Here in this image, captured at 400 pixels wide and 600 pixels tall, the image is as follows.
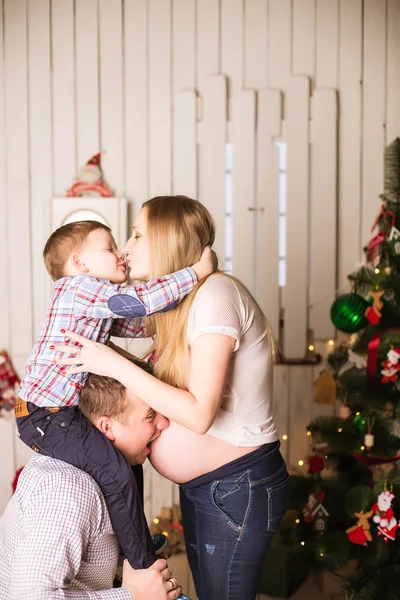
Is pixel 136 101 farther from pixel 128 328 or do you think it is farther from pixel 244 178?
pixel 128 328

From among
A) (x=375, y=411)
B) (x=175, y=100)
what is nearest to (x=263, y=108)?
(x=175, y=100)

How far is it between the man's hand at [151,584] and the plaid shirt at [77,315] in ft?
1.44

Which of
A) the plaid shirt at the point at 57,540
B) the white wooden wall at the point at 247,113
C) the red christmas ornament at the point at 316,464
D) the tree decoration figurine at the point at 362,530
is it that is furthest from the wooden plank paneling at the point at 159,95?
the plaid shirt at the point at 57,540

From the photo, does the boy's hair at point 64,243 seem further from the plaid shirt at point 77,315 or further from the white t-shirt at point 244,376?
the white t-shirt at point 244,376

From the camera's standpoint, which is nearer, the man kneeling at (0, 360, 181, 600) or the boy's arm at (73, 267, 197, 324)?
the man kneeling at (0, 360, 181, 600)

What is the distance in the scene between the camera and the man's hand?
140cm

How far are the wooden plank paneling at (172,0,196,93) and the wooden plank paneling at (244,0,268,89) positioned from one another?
10.1 inches

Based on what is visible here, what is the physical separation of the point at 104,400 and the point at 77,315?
27 cm

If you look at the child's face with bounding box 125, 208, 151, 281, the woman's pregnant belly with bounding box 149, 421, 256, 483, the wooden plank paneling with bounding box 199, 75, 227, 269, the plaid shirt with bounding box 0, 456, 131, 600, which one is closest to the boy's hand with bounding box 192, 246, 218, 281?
the child's face with bounding box 125, 208, 151, 281

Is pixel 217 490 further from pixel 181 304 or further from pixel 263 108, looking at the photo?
pixel 263 108

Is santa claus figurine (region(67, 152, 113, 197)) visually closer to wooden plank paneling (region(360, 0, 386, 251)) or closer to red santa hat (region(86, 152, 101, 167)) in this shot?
red santa hat (region(86, 152, 101, 167))

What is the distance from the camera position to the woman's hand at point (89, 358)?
154cm

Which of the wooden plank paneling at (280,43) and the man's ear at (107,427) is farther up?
the wooden plank paneling at (280,43)

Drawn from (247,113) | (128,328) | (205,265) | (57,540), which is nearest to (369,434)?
→ (128,328)
